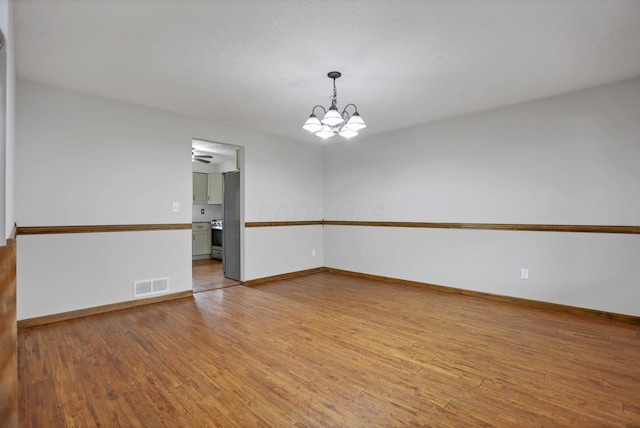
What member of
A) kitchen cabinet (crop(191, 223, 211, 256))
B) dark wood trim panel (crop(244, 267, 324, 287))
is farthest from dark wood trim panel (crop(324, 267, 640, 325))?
kitchen cabinet (crop(191, 223, 211, 256))

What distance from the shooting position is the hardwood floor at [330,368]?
1752 millimetres

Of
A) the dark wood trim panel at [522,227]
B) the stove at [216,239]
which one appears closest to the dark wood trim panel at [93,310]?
the stove at [216,239]

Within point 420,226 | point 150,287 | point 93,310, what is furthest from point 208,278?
point 420,226

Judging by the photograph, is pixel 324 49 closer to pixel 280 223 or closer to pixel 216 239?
pixel 280 223

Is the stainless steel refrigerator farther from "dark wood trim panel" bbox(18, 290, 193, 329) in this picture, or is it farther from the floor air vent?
the floor air vent

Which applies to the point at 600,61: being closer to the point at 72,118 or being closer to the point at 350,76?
the point at 350,76

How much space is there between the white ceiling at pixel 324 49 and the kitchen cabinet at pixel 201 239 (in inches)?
152

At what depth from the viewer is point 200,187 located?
701 cm

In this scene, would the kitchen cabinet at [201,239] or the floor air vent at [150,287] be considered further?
the kitchen cabinet at [201,239]

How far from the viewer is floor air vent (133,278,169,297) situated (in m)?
3.73

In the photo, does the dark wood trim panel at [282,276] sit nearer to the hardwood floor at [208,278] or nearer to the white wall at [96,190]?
the hardwood floor at [208,278]

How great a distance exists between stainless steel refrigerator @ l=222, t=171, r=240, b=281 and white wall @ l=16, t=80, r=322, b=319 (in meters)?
0.79

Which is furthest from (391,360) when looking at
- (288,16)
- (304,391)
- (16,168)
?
(16,168)

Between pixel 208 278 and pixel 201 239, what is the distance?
7.43 feet
